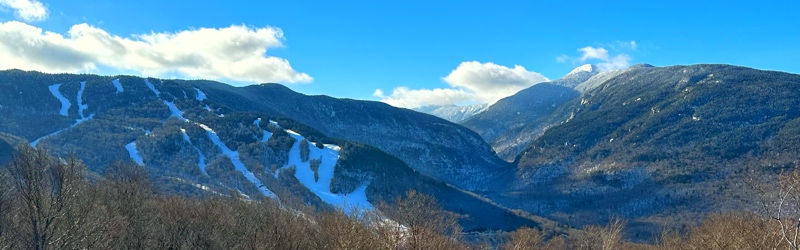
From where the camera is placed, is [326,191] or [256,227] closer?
[256,227]

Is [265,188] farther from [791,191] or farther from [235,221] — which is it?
[791,191]

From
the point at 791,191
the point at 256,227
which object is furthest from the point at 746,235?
the point at 256,227

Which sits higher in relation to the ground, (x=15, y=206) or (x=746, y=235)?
(x=746, y=235)

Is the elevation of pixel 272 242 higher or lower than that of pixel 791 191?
lower

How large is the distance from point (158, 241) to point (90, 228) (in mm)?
14308

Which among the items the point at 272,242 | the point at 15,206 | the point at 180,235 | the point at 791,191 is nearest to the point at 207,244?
the point at 180,235

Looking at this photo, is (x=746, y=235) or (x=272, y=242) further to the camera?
(x=272, y=242)

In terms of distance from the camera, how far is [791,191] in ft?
64.9

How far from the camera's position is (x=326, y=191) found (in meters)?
198

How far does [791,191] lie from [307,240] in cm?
3990

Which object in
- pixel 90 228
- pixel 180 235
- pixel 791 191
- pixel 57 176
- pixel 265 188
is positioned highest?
pixel 791 191

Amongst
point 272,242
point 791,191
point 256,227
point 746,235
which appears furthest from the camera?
point 256,227

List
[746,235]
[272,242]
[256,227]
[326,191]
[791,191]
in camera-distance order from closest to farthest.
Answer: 1. [791,191]
2. [746,235]
3. [272,242]
4. [256,227]
5. [326,191]

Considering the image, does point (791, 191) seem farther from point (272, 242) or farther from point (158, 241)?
point (158, 241)
